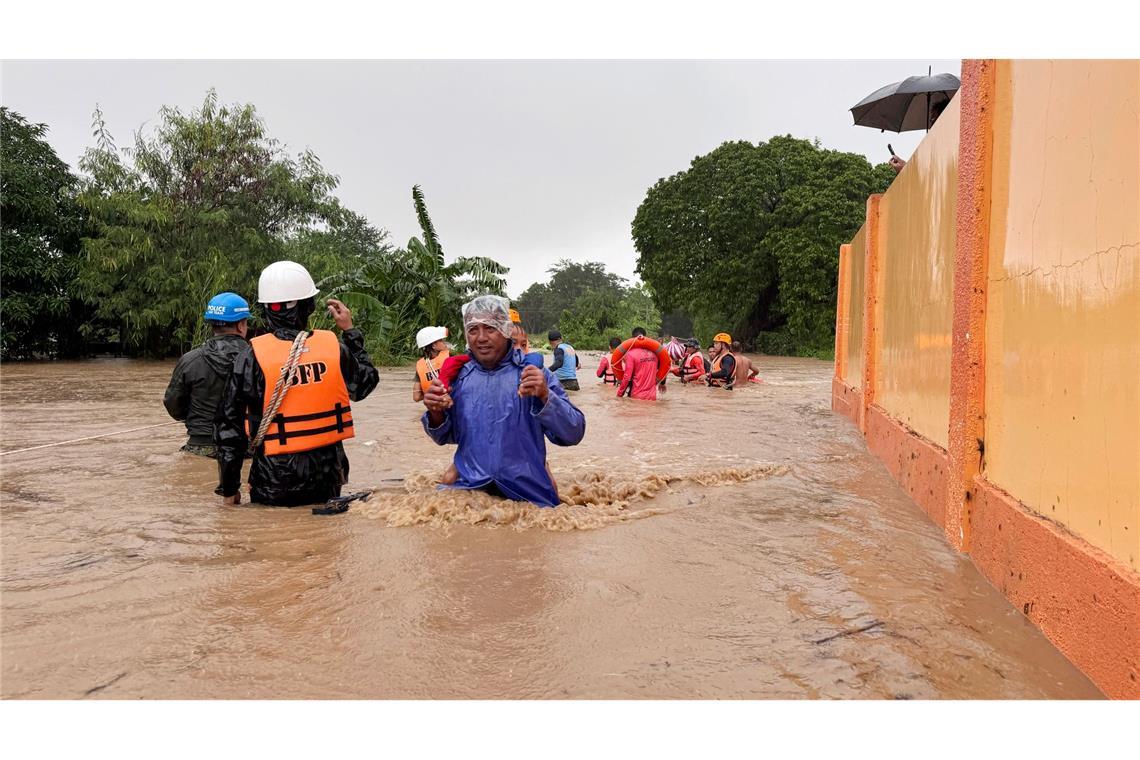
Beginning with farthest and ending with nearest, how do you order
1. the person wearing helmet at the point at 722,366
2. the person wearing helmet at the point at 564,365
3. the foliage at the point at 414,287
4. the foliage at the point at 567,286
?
1. the foliage at the point at 567,286
2. the foliage at the point at 414,287
3. the person wearing helmet at the point at 722,366
4. the person wearing helmet at the point at 564,365

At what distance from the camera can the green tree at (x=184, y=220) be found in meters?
22.8

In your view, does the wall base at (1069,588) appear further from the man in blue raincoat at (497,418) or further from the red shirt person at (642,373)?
the red shirt person at (642,373)

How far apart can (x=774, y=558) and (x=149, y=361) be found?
2539 cm

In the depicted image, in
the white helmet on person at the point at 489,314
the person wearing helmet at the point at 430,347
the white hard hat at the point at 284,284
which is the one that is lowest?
the person wearing helmet at the point at 430,347

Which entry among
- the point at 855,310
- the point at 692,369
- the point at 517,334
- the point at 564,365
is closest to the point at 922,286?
the point at 517,334

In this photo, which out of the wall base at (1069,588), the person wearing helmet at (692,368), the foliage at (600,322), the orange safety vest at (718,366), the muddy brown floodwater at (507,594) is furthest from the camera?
the foliage at (600,322)

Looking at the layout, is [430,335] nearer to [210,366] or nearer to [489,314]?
[210,366]

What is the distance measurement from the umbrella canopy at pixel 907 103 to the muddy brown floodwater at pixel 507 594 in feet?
21.1

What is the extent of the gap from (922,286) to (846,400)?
5.39m

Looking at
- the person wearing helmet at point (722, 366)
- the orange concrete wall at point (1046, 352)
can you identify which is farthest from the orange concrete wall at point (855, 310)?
the orange concrete wall at point (1046, 352)

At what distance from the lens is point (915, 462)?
18.1ft

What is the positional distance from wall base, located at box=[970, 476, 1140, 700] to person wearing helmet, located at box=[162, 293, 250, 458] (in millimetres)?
5401

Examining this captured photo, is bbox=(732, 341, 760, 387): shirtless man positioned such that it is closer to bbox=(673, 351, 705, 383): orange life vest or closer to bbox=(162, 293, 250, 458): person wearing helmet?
bbox=(673, 351, 705, 383): orange life vest

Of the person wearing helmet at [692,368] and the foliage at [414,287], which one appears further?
the foliage at [414,287]
